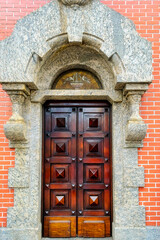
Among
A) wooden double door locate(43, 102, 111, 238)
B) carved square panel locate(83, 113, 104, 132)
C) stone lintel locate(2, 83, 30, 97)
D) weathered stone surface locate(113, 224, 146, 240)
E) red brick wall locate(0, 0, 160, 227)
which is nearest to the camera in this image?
stone lintel locate(2, 83, 30, 97)

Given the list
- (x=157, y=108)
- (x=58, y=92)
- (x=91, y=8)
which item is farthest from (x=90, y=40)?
(x=157, y=108)

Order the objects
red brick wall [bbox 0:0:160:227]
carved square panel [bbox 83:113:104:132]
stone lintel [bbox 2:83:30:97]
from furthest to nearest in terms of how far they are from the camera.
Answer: carved square panel [bbox 83:113:104:132]
red brick wall [bbox 0:0:160:227]
stone lintel [bbox 2:83:30:97]

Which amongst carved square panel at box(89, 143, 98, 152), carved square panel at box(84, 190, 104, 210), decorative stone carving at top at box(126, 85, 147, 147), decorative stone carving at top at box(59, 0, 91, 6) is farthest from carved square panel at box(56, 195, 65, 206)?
decorative stone carving at top at box(59, 0, 91, 6)

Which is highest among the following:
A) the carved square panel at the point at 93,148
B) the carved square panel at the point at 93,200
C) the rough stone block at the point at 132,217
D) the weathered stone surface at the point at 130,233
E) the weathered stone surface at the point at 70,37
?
the weathered stone surface at the point at 70,37

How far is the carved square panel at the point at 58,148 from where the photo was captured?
12.6 feet

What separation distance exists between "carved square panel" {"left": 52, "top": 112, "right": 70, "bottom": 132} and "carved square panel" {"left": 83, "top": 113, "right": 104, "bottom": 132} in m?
0.31

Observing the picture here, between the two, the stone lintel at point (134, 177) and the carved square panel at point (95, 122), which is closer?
the stone lintel at point (134, 177)

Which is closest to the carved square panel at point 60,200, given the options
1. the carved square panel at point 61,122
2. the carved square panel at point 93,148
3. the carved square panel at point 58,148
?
the carved square panel at point 58,148

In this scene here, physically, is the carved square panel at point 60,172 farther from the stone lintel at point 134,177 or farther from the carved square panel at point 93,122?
the stone lintel at point 134,177

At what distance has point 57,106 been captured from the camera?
391 centimetres

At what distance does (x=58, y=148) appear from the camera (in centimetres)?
382

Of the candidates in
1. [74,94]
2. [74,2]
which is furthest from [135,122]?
[74,2]

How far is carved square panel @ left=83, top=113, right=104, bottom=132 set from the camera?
3873 mm

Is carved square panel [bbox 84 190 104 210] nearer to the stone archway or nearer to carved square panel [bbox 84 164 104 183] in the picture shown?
carved square panel [bbox 84 164 104 183]
